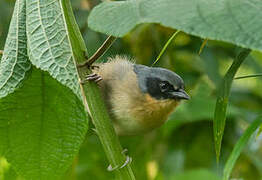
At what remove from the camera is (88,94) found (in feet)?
4.78

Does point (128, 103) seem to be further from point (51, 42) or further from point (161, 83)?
point (51, 42)

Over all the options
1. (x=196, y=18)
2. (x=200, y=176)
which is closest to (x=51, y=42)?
(x=196, y=18)

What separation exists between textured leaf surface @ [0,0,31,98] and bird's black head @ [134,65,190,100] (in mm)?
1112

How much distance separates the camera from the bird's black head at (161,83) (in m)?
2.43

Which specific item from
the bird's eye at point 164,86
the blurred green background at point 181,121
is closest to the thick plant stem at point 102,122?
the bird's eye at point 164,86

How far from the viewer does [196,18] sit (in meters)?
1.08

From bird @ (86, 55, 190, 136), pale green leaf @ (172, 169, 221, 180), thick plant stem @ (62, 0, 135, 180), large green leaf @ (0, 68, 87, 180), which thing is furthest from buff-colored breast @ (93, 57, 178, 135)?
thick plant stem @ (62, 0, 135, 180)

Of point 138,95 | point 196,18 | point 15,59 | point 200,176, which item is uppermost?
point 196,18

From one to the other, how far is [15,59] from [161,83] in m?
1.19

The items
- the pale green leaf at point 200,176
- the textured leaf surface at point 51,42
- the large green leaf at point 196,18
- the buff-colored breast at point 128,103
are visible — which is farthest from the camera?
the pale green leaf at point 200,176

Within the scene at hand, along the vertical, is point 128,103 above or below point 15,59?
below

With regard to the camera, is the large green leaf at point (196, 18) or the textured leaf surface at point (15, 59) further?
the textured leaf surface at point (15, 59)

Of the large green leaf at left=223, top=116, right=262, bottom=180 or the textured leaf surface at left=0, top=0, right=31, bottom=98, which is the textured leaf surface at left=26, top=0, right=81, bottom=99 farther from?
the large green leaf at left=223, top=116, right=262, bottom=180

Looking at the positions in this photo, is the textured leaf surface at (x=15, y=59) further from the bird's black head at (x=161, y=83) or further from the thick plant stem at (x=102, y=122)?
the bird's black head at (x=161, y=83)
